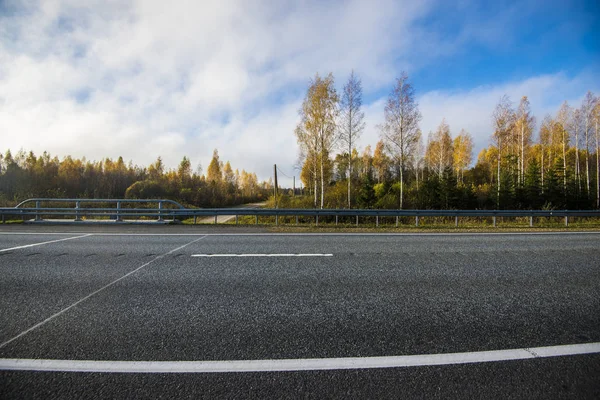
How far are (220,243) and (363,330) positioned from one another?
584 centimetres

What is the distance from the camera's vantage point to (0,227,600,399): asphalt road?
1.96m

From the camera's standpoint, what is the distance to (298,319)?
3018 mm

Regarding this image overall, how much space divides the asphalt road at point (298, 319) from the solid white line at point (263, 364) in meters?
0.06

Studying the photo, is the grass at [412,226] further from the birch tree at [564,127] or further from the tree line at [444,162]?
the birch tree at [564,127]

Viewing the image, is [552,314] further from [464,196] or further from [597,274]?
[464,196]

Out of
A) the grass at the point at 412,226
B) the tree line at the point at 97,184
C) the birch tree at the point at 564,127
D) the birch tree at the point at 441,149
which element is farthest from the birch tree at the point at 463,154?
the tree line at the point at 97,184

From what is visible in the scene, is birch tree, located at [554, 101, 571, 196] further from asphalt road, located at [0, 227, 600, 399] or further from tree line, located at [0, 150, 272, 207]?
tree line, located at [0, 150, 272, 207]

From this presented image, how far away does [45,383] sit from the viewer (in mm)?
1940

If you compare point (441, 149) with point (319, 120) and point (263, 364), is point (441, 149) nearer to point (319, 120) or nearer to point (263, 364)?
point (319, 120)

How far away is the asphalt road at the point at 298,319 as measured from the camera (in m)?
1.96

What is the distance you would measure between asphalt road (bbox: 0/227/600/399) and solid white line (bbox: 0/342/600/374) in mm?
56

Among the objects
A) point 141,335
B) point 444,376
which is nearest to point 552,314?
point 444,376

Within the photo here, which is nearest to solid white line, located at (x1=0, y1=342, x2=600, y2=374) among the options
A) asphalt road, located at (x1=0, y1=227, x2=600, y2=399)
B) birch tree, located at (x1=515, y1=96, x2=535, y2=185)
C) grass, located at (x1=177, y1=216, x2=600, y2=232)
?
asphalt road, located at (x1=0, y1=227, x2=600, y2=399)

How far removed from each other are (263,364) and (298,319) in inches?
34.5
